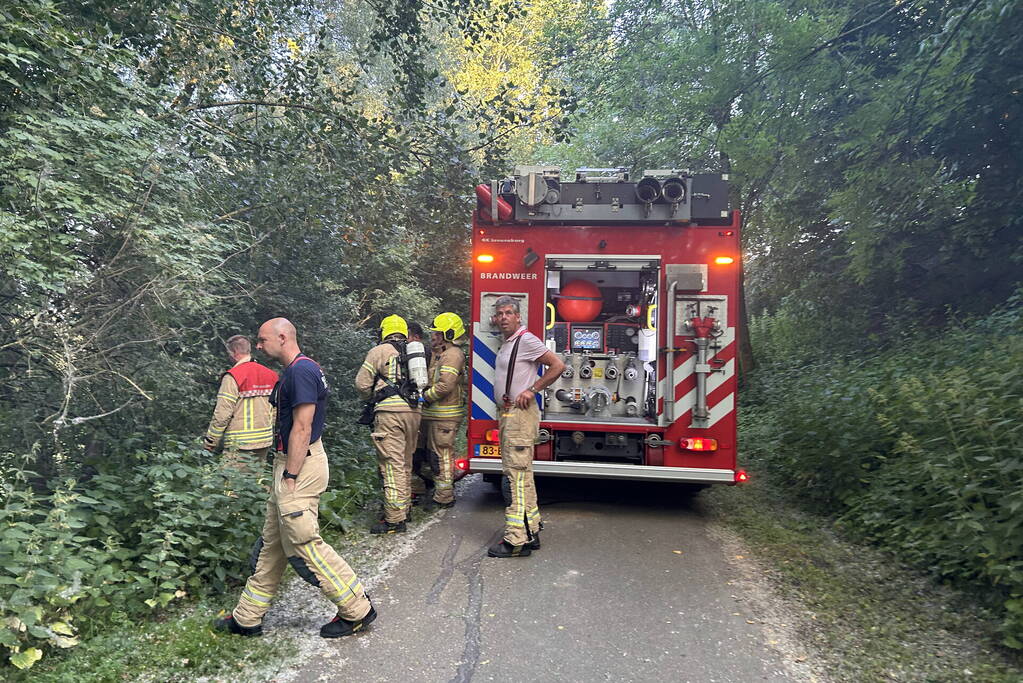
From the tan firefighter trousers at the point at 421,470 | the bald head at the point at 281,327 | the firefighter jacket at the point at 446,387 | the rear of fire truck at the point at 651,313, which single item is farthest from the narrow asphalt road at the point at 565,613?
the bald head at the point at 281,327

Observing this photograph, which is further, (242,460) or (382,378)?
(382,378)

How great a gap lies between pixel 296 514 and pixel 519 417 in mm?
2184

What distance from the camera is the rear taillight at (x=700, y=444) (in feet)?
21.6

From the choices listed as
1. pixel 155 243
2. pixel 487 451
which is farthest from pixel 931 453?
pixel 155 243

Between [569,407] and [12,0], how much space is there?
5.31 meters

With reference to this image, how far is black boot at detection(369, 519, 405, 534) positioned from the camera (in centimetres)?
626

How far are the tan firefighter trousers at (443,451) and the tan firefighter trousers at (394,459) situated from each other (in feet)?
2.35

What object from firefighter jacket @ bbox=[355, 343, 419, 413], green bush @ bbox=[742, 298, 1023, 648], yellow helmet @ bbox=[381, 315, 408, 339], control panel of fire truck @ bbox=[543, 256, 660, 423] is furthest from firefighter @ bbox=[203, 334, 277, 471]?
green bush @ bbox=[742, 298, 1023, 648]

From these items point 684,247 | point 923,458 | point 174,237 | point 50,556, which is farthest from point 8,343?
point 923,458

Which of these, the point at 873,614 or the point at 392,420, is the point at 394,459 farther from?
the point at 873,614

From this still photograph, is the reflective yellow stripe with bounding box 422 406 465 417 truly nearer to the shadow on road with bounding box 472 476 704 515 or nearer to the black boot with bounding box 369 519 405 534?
the shadow on road with bounding box 472 476 704 515

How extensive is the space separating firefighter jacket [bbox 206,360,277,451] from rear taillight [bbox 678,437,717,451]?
366 cm

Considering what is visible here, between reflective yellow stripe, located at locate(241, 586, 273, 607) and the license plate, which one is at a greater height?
the license plate

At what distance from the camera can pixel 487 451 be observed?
6.93 m
